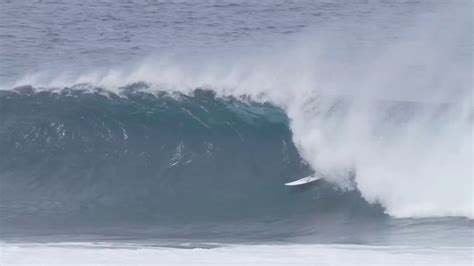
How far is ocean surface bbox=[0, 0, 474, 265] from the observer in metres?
13.7

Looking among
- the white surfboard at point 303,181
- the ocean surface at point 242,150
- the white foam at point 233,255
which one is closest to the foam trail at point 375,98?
the ocean surface at point 242,150

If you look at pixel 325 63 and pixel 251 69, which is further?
pixel 325 63

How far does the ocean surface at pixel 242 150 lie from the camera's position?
44.9 feet

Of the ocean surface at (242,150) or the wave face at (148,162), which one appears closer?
the ocean surface at (242,150)

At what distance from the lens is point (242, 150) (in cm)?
1750

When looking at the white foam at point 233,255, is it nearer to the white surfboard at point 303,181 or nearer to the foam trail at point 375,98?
the foam trail at point 375,98

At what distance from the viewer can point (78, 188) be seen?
16.3 metres

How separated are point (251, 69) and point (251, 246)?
21.5 ft

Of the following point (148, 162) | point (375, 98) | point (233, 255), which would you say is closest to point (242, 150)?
point (148, 162)

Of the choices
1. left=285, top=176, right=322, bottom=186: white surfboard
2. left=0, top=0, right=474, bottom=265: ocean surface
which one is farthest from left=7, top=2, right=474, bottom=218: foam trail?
left=285, top=176, right=322, bottom=186: white surfboard

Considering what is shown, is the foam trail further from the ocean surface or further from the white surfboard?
the white surfboard

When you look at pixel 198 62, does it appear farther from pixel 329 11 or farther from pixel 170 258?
pixel 170 258

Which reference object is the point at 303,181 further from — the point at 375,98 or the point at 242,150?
the point at 375,98

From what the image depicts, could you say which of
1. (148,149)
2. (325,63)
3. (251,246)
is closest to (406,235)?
(251,246)
